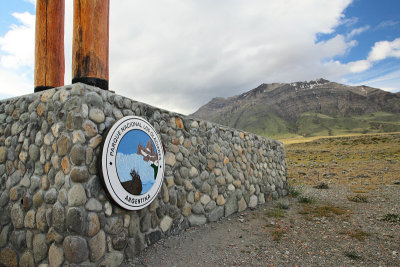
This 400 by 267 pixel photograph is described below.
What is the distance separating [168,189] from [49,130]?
2.25 meters

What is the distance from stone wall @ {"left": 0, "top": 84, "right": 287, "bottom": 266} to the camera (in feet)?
10.3

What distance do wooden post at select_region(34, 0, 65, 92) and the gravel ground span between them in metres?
3.65

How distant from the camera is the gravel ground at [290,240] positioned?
402 cm

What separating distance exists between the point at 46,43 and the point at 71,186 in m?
3.06

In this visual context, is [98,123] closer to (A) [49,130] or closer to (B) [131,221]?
(A) [49,130]

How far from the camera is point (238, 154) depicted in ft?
23.3

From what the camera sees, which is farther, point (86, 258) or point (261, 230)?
point (261, 230)

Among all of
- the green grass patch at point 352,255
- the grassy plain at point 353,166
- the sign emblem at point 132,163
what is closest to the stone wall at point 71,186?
the sign emblem at point 132,163

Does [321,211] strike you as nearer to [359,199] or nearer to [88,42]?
[359,199]

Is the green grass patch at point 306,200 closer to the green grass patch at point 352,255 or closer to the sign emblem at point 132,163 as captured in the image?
the green grass patch at point 352,255

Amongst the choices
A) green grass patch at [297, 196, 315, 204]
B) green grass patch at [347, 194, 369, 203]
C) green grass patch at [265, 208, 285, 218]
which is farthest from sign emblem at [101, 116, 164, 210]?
green grass patch at [347, 194, 369, 203]

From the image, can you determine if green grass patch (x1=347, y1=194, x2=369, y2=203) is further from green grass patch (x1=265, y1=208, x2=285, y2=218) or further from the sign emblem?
the sign emblem

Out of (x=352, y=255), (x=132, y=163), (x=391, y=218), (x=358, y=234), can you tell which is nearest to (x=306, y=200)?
(x=391, y=218)

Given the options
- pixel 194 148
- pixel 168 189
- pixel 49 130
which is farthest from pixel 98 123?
pixel 194 148
